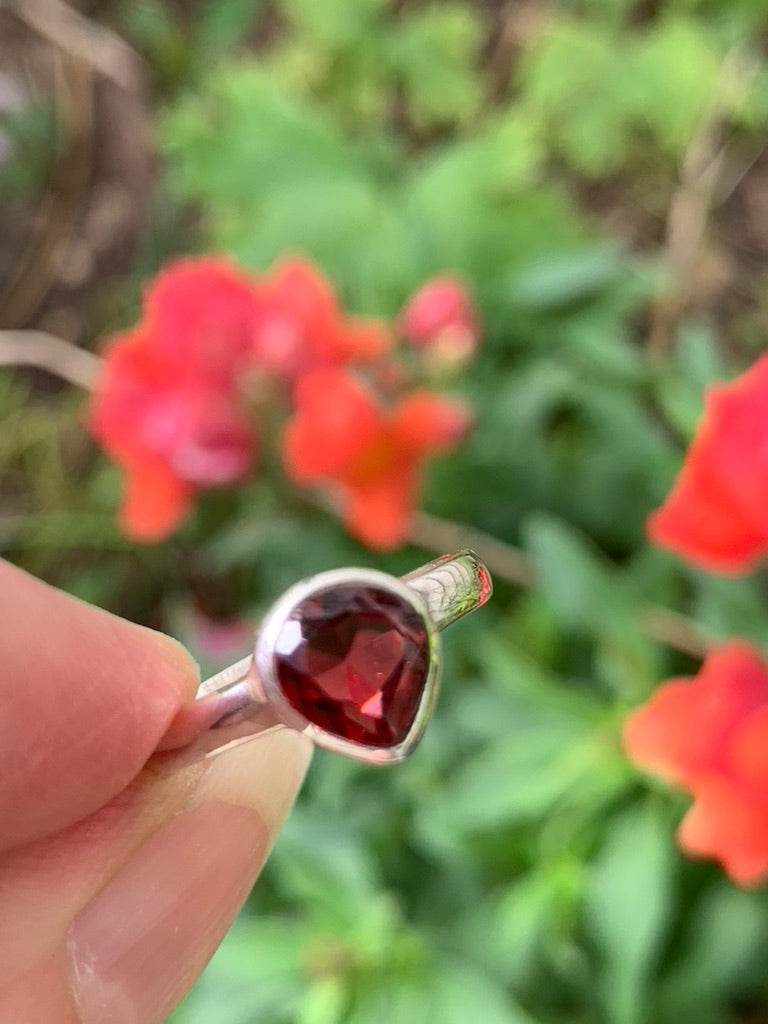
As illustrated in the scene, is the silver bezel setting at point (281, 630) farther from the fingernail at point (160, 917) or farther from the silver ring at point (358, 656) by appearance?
the fingernail at point (160, 917)

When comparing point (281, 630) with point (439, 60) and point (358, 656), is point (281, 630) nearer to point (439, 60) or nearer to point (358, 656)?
point (358, 656)

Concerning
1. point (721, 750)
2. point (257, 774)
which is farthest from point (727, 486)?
point (257, 774)

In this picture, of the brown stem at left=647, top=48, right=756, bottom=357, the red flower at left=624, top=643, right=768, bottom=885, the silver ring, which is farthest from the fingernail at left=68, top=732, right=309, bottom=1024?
the brown stem at left=647, top=48, right=756, bottom=357

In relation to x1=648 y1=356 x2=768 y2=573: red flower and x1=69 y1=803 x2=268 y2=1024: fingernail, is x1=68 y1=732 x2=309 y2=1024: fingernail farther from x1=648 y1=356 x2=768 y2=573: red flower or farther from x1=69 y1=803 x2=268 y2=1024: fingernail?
x1=648 y1=356 x2=768 y2=573: red flower

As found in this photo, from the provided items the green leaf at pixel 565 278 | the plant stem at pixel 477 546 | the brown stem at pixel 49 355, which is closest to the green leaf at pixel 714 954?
the plant stem at pixel 477 546

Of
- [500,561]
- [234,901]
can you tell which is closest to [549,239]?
[500,561]

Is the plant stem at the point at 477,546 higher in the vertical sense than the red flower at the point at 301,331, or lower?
lower

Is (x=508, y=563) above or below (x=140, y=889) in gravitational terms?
below
